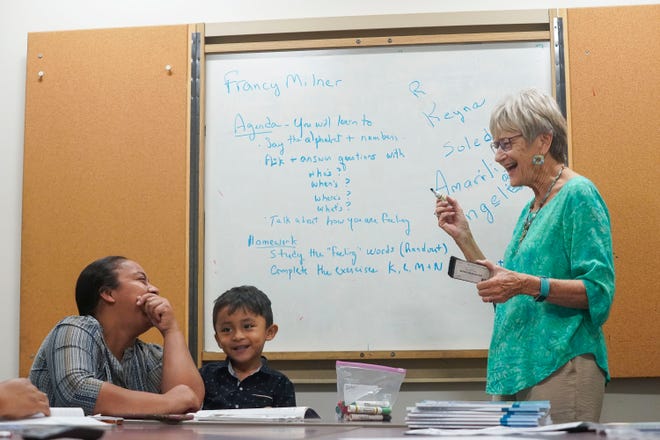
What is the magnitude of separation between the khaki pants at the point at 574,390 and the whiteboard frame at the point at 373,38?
0.73 metres

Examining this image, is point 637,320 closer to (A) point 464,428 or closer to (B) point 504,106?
(B) point 504,106

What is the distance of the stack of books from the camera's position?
5.01 ft

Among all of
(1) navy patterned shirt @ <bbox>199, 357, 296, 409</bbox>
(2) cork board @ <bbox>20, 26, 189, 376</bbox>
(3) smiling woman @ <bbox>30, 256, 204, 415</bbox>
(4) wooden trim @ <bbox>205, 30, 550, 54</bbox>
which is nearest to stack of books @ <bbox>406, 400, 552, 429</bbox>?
(3) smiling woman @ <bbox>30, 256, 204, 415</bbox>

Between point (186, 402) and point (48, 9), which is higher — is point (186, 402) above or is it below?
below

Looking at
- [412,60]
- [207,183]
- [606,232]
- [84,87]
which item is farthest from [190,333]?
[606,232]

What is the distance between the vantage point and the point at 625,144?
9.86ft

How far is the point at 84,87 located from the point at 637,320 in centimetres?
224

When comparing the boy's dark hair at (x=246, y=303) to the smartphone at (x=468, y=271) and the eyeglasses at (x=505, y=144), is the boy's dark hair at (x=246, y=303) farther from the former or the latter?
the eyeglasses at (x=505, y=144)

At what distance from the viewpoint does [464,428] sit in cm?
152

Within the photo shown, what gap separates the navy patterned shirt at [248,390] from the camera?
2461 millimetres

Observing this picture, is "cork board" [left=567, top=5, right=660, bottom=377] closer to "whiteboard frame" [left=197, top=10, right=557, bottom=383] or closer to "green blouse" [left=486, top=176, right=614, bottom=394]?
"whiteboard frame" [left=197, top=10, right=557, bottom=383]

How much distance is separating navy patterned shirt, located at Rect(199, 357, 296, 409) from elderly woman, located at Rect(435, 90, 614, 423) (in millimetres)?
612

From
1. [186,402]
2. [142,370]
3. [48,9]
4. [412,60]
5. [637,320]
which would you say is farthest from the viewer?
[48,9]

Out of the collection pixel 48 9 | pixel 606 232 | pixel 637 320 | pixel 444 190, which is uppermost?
pixel 48 9
